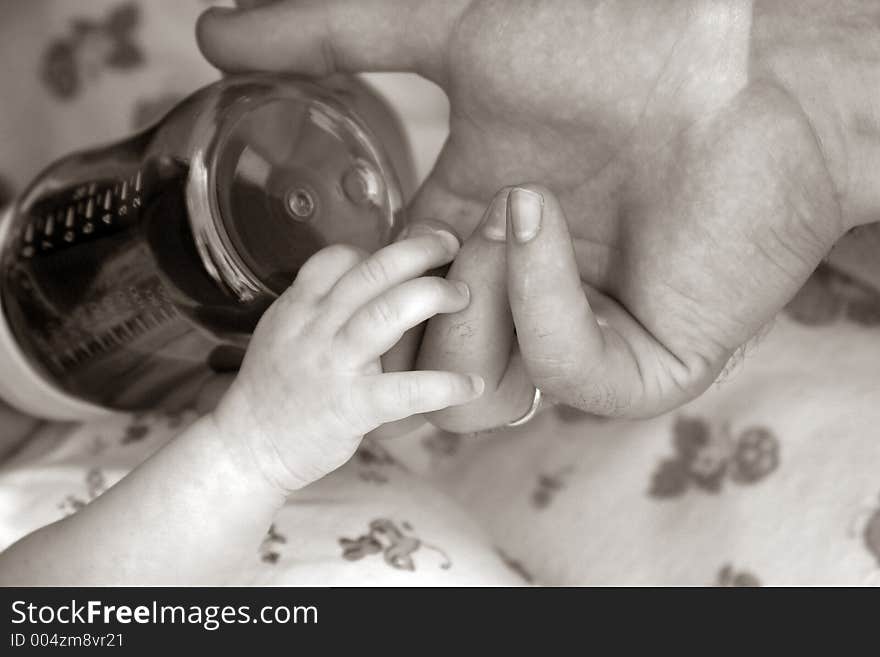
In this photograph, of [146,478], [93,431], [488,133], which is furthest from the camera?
[93,431]

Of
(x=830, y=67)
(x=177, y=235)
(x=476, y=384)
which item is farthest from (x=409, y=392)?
(x=830, y=67)

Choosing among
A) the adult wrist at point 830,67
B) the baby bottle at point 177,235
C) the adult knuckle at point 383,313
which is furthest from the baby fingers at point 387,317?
the adult wrist at point 830,67

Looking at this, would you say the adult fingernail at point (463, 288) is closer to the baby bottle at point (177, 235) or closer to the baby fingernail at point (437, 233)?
the baby fingernail at point (437, 233)

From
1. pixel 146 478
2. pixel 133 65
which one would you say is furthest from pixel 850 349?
pixel 133 65

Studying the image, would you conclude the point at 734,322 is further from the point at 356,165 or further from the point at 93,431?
the point at 93,431

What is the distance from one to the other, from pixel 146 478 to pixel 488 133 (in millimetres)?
353

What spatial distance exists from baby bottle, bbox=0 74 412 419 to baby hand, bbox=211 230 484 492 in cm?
11

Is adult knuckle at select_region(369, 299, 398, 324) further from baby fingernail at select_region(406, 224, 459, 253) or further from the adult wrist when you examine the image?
the adult wrist

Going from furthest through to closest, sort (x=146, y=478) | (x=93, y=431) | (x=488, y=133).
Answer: (x=93, y=431), (x=488, y=133), (x=146, y=478)

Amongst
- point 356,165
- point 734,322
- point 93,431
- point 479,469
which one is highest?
point 356,165

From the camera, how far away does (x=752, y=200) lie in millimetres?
642

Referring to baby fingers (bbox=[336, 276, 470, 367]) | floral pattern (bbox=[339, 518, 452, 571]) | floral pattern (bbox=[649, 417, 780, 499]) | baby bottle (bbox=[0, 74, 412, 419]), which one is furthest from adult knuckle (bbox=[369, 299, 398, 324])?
floral pattern (bbox=[649, 417, 780, 499])

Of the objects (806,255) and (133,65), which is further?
Answer: (133,65)

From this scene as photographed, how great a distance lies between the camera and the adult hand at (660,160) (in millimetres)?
642
